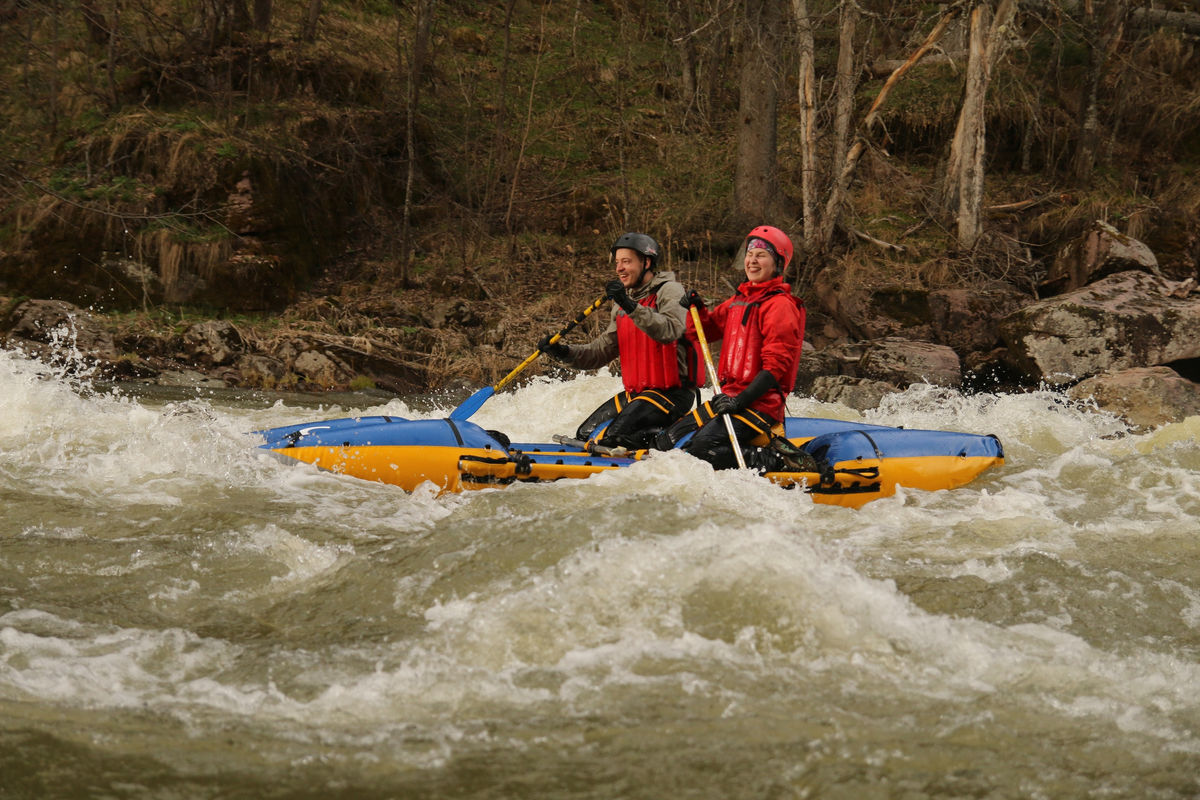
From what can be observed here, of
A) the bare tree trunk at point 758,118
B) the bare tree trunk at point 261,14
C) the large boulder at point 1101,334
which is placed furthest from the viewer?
the bare tree trunk at point 261,14

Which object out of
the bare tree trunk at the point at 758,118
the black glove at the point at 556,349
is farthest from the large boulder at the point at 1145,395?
the bare tree trunk at the point at 758,118

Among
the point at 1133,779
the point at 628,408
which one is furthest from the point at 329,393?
the point at 1133,779

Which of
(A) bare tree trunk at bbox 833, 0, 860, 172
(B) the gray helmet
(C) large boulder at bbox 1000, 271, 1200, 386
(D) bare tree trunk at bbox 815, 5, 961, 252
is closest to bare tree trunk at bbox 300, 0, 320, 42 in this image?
(A) bare tree trunk at bbox 833, 0, 860, 172

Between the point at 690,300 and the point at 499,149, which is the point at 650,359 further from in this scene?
the point at 499,149

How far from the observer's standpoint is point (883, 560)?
4.27m

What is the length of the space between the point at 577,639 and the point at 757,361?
9.02 ft

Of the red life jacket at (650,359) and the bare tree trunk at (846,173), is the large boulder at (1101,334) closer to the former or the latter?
the bare tree trunk at (846,173)

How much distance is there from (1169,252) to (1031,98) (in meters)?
3.61

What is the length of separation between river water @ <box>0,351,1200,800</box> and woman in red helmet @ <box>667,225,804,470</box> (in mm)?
263

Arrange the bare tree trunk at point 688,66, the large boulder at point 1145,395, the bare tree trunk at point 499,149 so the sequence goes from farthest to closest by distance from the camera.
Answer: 1. the bare tree trunk at point 688,66
2. the bare tree trunk at point 499,149
3. the large boulder at point 1145,395

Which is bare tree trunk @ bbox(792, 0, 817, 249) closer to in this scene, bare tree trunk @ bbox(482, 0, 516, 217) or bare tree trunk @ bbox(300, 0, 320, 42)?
bare tree trunk @ bbox(482, 0, 516, 217)

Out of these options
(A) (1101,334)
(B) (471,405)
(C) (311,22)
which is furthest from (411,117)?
(A) (1101,334)

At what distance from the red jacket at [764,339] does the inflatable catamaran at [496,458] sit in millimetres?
439

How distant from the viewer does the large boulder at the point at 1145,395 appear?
8.28 meters
